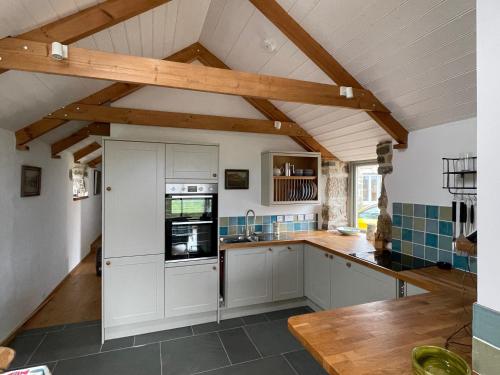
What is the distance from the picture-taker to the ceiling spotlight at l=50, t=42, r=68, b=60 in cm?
146

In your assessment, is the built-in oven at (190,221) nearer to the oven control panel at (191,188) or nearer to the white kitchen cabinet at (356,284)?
the oven control panel at (191,188)

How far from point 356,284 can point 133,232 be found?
7.28 feet

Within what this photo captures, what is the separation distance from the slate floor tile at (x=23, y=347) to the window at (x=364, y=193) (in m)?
3.90

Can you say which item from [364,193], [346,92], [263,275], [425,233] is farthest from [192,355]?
[364,193]

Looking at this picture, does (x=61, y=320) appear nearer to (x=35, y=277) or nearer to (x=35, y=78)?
(x=35, y=277)

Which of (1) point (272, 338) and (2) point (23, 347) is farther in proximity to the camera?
(1) point (272, 338)

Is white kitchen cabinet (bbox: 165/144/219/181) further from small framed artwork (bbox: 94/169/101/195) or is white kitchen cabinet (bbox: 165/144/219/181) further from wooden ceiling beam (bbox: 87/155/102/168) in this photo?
small framed artwork (bbox: 94/169/101/195)

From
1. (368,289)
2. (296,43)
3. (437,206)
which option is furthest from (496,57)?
(368,289)

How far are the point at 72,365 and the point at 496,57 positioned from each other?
3.25 meters

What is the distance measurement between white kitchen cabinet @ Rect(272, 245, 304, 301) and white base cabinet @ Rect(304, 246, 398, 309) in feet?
0.25

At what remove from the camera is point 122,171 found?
2600 millimetres

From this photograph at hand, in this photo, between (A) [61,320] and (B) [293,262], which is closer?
(A) [61,320]

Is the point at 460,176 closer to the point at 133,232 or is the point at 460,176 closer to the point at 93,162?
the point at 133,232

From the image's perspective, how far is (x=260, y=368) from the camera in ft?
7.18
